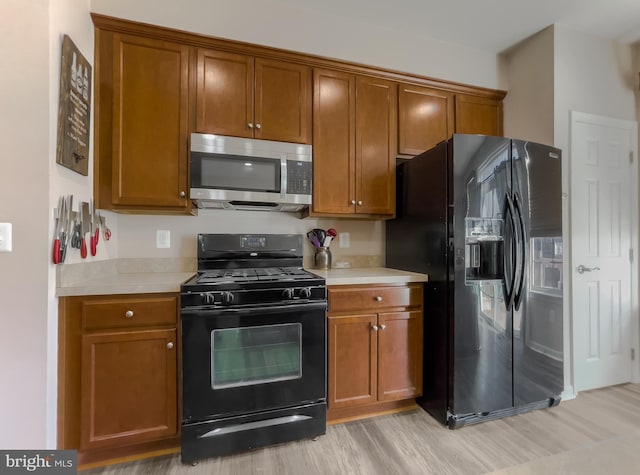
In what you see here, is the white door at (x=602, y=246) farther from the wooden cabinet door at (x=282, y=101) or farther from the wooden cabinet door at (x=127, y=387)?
the wooden cabinet door at (x=127, y=387)

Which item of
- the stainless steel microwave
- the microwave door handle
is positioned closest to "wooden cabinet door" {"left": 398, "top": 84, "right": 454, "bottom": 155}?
the stainless steel microwave

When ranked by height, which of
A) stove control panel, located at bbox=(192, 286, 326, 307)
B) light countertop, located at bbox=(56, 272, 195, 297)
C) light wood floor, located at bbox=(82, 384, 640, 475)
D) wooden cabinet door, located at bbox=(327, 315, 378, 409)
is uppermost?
light countertop, located at bbox=(56, 272, 195, 297)

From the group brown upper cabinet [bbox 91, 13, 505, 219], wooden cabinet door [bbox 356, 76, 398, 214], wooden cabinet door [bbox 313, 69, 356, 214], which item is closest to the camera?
brown upper cabinet [bbox 91, 13, 505, 219]

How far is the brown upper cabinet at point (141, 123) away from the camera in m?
1.69

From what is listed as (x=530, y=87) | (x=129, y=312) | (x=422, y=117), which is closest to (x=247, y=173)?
(x=129, y=312)

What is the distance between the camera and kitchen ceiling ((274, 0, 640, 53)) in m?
1.96

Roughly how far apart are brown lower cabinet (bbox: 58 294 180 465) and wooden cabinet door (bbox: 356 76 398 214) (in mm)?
1462

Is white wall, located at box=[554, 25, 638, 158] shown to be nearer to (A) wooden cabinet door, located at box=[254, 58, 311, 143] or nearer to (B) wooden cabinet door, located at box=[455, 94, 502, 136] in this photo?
(B) wooden cabinet door, located at box=[455, 94, 502, 136]

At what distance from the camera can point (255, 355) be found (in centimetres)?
158

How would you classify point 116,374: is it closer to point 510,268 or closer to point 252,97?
point 252,97

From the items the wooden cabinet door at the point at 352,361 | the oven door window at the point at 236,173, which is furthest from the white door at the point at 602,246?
the oven door window at the point at 236,173

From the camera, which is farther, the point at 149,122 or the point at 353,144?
the point at 353,144

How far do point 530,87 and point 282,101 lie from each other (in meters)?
2.00

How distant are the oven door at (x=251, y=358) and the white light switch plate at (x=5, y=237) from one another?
0.76 m
